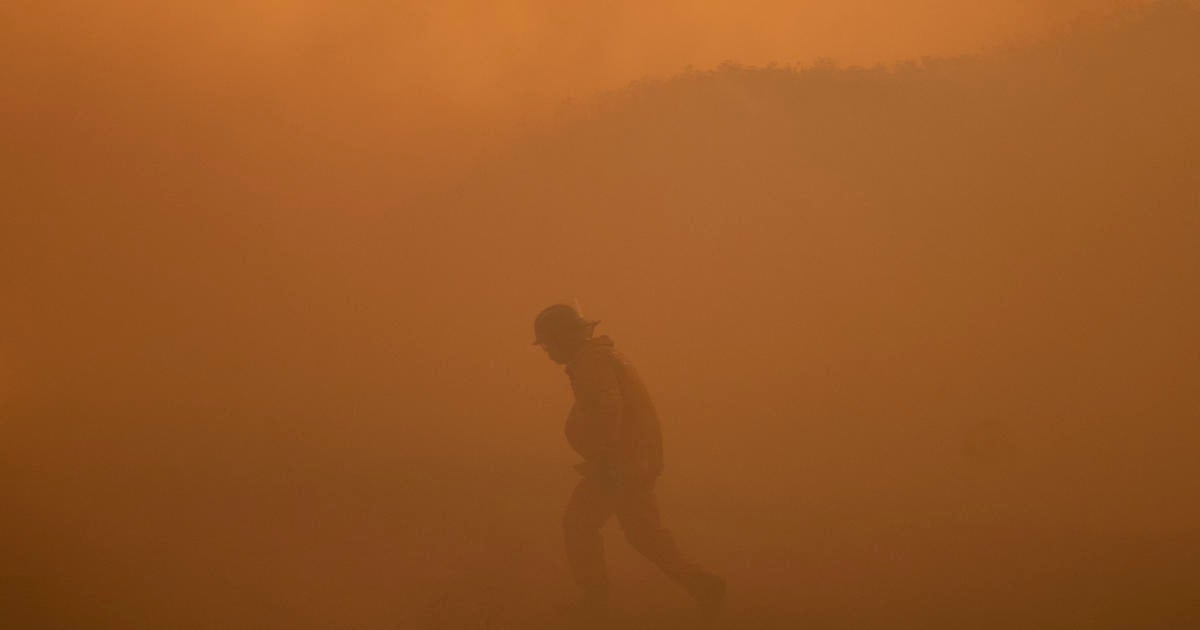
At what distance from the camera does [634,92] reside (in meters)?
9.16

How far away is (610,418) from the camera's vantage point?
384cm

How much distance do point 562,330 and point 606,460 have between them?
64 cm

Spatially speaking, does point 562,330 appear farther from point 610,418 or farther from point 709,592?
point 709,592

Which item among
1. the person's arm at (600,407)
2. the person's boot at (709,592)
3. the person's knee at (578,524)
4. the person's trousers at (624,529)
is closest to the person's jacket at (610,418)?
the person's arm at (600,407)

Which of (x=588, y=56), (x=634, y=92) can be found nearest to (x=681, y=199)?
(x=634, y=92)

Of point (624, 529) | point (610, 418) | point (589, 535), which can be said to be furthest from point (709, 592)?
point (610, 418)

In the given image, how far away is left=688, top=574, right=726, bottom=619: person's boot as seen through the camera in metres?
3.97

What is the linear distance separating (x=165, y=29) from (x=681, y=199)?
17.8 ft

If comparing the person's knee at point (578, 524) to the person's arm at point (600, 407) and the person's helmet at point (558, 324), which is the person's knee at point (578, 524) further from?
the person's helmet at point (558, 324)

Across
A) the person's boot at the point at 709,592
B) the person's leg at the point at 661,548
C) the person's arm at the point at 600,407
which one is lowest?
the person's boot at the point at 709,592

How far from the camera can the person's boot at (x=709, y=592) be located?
3967mm

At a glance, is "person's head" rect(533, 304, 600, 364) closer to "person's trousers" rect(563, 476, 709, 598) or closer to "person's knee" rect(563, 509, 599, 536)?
"person's trousers" rect(563, 476, 709, 598)

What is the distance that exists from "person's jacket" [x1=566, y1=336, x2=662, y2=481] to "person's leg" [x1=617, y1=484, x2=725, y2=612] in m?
0.12

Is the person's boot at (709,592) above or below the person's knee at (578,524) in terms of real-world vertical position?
below
